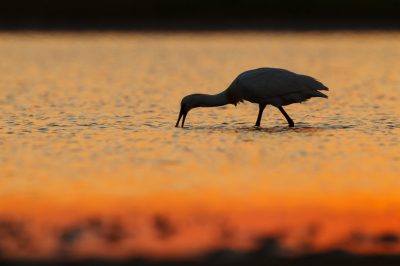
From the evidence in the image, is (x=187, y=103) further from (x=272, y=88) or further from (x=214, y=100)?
(x=272, y=88)

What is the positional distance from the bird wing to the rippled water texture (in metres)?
0.58

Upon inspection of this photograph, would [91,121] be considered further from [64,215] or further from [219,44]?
[219,44]

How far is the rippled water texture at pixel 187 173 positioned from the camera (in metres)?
6.70

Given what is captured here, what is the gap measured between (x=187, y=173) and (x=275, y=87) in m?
3.71

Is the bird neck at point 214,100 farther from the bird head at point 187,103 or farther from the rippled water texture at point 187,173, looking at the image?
the rippled water texture at point 187,173

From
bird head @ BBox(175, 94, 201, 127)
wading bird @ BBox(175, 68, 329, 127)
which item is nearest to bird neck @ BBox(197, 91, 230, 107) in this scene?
bird head @ BBox(175, 94, 201, 127)

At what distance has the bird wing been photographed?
12.2 metres

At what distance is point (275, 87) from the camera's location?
12.2 m

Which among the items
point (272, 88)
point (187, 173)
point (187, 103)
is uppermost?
point (272, 88)

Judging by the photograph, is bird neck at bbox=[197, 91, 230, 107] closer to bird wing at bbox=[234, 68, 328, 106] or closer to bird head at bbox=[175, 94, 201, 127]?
bird head at bbox=[175, 94, 201, 127]

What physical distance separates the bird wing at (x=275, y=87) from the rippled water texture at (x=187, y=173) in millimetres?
581

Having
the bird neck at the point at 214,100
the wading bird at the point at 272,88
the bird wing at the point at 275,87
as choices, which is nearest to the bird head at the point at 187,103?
the bird neck at the point at 214,100

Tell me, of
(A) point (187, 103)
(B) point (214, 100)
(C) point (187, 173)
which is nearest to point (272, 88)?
(B) point (214, 100)

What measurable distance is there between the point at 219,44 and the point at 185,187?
109ft
